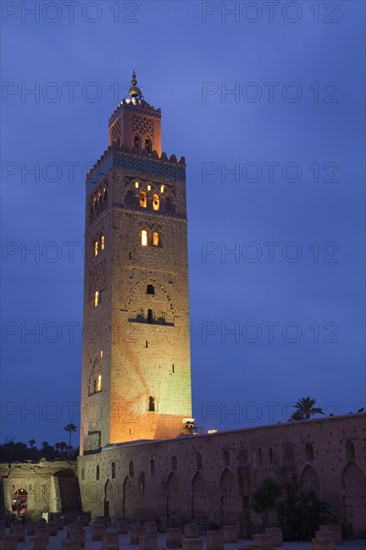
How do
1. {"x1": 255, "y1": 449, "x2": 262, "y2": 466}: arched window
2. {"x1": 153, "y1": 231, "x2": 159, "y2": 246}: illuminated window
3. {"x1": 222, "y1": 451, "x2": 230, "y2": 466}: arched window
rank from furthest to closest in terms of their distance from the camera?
1. {"x1": 153, "y1": 231, "x2": 159, "y2": 246}: illuminated window
2. {"x1": 222, "y1": 451, "x2": 230, "y2": 466}: arched window
3. {"x1": 255, "y1": 449, "x2": 262, "y2": 466}: arched window

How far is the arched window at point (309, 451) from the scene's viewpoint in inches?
830

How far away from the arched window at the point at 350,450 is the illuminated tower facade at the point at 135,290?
639 inches

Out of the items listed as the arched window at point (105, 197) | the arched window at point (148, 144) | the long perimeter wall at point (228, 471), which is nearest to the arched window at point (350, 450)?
the long perimeter wall at point (228, 471)

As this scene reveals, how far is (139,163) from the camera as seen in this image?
1528 inches

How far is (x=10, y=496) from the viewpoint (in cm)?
3453

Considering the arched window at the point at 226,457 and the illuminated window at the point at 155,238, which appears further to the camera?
the illuminated window at the point at 155,238

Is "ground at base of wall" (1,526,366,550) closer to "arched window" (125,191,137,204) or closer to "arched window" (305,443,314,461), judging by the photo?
"arched window" (305,443,314,461)

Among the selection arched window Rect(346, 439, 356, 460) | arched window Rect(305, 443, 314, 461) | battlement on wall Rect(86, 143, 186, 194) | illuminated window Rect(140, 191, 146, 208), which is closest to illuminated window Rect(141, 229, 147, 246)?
illuminated window Rect(140, 191, 146, 208)

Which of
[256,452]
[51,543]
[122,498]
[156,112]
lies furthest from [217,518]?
[156,112]

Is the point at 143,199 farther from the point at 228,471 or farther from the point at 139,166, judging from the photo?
the point at 228,471

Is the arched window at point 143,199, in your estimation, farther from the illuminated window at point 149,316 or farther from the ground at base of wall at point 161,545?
the ground at base of wall at point 161,545

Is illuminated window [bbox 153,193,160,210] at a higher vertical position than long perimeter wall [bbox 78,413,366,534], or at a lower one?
higher

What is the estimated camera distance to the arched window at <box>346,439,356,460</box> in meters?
19.6

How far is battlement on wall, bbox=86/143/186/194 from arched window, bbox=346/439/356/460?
902 inches
